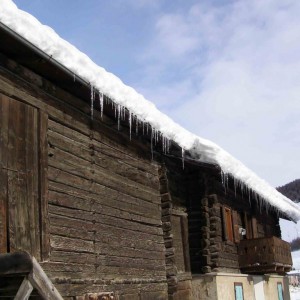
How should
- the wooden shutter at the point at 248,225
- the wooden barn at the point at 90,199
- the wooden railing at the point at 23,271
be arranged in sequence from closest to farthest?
the wooden railing at the point at 23,271 → the wooden barn at the point at 90,199 → the wooden shutter at the point at 248,225

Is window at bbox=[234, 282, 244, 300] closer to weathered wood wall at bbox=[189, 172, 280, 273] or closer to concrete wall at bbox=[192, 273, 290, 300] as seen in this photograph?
concrete wall at bbox=[192, 273, 290, 300]

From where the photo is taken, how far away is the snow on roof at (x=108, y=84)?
19.6 feet

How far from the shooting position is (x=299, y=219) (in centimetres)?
1962

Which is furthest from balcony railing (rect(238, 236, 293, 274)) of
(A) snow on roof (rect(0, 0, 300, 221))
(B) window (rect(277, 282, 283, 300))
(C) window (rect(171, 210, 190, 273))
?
(C) window (rect(171, 210, 190, 273))

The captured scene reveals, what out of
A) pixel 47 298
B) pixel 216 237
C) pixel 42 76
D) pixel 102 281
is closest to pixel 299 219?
pixel 216 237

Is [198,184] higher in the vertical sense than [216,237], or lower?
higher

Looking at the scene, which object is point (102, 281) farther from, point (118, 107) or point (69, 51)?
point (69, 51)

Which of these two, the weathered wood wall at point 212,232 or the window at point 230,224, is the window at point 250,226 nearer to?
the weathered wood wall at point 212,232

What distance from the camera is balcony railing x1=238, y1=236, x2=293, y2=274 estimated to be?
13.9 meters

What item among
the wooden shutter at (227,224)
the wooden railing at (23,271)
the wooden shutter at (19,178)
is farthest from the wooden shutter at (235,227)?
the wooden railing at (23,271)

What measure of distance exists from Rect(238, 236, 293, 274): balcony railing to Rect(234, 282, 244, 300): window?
2.74 ft

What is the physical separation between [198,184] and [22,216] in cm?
703

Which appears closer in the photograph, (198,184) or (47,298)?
(47,298)

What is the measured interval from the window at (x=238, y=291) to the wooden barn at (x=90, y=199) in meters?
0.04
